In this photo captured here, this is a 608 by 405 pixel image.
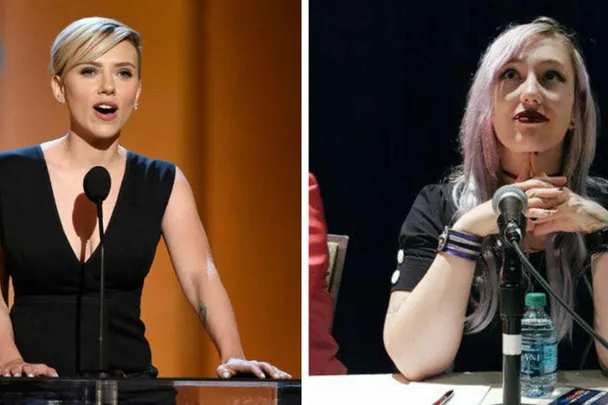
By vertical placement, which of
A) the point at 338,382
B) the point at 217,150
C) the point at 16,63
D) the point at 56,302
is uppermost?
the point at 16,63

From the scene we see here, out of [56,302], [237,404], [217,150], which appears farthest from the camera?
[217,150]

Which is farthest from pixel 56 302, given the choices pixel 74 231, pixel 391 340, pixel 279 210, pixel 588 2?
pixel 588 2

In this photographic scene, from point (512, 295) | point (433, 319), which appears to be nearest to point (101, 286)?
point (433, 319)

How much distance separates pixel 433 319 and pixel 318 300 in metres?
0.37

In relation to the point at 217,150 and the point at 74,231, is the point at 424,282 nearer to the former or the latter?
the point at 217,150

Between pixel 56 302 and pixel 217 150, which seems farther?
pixel 217 150

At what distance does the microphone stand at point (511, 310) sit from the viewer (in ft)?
6.16

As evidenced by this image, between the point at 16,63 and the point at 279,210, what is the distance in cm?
95

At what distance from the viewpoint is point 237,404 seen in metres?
1.91

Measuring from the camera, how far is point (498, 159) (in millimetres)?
2666

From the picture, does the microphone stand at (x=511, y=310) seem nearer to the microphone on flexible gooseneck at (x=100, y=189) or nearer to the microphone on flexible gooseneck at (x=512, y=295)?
the microphone on flexible gooseneck at (x=512, y=295)

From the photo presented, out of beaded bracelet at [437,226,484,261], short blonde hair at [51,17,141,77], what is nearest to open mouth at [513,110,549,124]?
beaded bracelet at [437,226,484,261]

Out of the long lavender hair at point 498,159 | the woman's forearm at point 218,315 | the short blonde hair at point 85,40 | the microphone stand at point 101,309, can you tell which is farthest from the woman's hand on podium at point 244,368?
the short blonde hair at point 85,40

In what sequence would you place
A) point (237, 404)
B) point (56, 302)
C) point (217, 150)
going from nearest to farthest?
point (237, 404) → point (56, 302) → point (217, 150)
